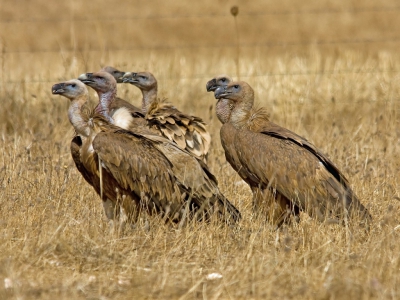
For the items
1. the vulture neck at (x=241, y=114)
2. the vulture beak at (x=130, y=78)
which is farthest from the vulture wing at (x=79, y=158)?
the vulture beak at (x=130, y=78)

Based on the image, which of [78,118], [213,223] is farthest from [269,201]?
[78,118]

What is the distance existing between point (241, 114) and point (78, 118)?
1.30m

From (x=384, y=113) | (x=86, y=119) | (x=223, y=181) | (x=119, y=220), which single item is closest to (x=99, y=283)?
(x=119, y=220)

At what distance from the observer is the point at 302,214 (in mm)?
6422

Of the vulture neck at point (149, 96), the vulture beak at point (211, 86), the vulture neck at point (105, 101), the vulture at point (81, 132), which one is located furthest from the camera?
the vulture neck at point (149, 96)

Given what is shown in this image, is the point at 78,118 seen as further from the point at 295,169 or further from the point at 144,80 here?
the point at 144,80

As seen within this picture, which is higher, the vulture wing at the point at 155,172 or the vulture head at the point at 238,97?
the vulture head at the point at 238,97

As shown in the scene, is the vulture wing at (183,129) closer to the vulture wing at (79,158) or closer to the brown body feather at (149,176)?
the brown body feather at (149,176)

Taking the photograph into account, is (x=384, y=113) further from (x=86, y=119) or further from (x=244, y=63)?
(x=86, y=119)

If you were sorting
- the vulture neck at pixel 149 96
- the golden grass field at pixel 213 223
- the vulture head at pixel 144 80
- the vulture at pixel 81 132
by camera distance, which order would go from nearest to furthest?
the golden grass field at pixel 213 223, the vulture at pixel 81 132, the vulture head at pixel 144 80, the vulture neck at pixel 149 96

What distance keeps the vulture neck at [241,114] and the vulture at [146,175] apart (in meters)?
0.68

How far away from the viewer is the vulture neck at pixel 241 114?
6594mm

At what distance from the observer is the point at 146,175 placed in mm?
5879

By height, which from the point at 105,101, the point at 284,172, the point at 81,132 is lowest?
the point at 284,172
